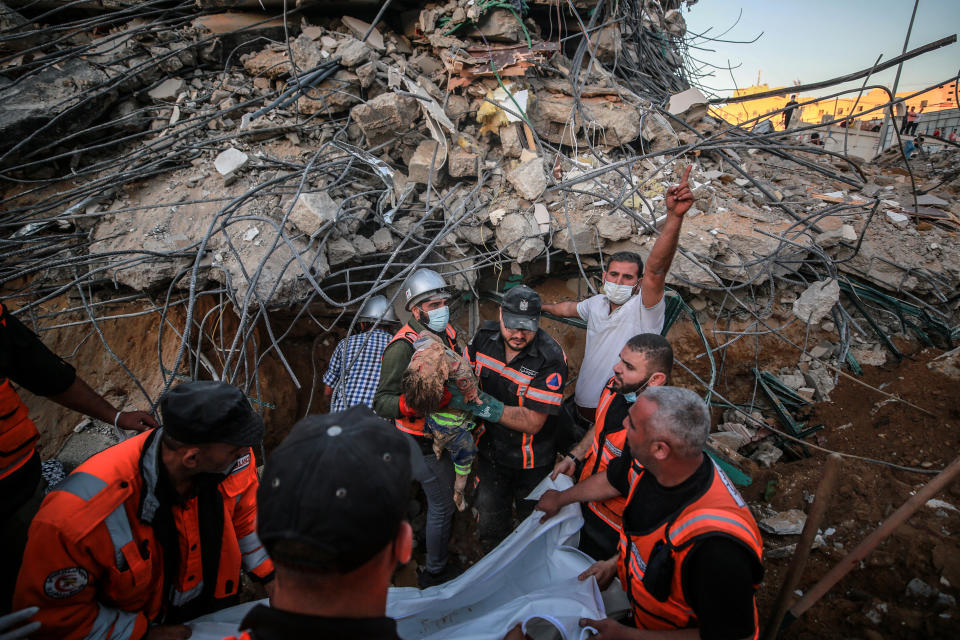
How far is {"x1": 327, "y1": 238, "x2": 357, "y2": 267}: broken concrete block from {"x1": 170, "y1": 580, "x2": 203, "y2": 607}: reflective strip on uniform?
249 cm

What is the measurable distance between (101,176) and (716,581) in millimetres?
5668

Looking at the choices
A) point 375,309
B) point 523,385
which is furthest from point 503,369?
point 375,309

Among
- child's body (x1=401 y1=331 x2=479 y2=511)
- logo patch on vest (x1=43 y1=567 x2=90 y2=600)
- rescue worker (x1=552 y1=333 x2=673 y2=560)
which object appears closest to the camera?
logo patch on vest (x1=43 y1=567 x2=90 y2=600)

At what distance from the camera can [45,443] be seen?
3059 mm

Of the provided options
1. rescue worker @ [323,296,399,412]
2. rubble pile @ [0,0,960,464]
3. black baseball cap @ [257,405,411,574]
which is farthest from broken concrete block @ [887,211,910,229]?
black baseball cap @ [257,405,411,574]

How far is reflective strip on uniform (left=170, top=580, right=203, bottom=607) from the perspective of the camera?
1870 mm

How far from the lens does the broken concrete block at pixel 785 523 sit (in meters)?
3.30

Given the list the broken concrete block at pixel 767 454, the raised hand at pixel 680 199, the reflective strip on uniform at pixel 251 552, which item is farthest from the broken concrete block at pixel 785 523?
the reflective strip on uniform at pixel 251 552

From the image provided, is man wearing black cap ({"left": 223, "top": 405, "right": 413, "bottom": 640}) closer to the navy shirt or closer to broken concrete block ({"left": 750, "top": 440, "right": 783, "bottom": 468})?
the navy shirt

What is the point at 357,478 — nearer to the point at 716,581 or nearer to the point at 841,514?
the point at 716,581

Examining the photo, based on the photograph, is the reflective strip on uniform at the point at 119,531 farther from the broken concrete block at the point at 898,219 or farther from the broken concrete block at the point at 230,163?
the broken concrete block at the point at 898,219

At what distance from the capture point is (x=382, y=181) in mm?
4117

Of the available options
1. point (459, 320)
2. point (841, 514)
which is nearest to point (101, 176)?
point (459, 320)

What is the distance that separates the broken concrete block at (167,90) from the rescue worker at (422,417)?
3496 millimetres
